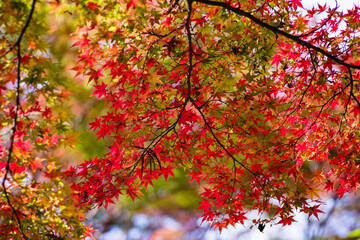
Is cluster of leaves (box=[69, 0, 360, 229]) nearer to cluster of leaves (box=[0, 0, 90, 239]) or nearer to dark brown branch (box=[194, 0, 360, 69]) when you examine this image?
dark brown branch (box=[194, 0, 360, 69])

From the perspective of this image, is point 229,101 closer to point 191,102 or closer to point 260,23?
point 191,102

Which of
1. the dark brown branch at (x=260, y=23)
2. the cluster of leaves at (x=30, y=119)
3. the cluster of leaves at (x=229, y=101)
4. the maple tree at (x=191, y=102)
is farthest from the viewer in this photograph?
the cluster of leaves at (x=229, y=101)

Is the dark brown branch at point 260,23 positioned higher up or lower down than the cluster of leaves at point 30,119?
higher up

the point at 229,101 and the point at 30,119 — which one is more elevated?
the point at 229,101

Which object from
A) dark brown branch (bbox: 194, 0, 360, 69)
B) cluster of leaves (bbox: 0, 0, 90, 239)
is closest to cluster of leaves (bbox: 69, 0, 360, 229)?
dark brown branch (bbox: 194, 0, 360, 69)

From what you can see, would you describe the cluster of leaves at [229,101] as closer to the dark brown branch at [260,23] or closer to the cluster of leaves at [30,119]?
the dark brown branch at [260,23]

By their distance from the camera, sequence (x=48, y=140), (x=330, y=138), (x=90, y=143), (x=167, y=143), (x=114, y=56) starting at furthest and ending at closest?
(x=90, y=143)
(x=330, y=138)
(x=167, y=143)
(x=114, y=56)
(x=48, y=140)

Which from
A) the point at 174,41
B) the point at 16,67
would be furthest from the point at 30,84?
the point at 174,41

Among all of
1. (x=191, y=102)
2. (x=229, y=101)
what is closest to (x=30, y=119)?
(x=191, y=102)

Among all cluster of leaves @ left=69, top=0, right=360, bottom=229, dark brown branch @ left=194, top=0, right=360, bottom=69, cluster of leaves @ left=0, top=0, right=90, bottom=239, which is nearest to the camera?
cluster of leaves @ left=0, top=0, right=90, bottom=239

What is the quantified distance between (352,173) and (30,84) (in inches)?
Answer: 90.0

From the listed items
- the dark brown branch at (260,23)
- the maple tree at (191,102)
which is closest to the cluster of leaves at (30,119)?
the maple tree at (191,102)

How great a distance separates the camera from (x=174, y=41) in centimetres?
215

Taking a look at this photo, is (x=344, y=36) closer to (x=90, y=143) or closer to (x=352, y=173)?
(x=352, y=173)
